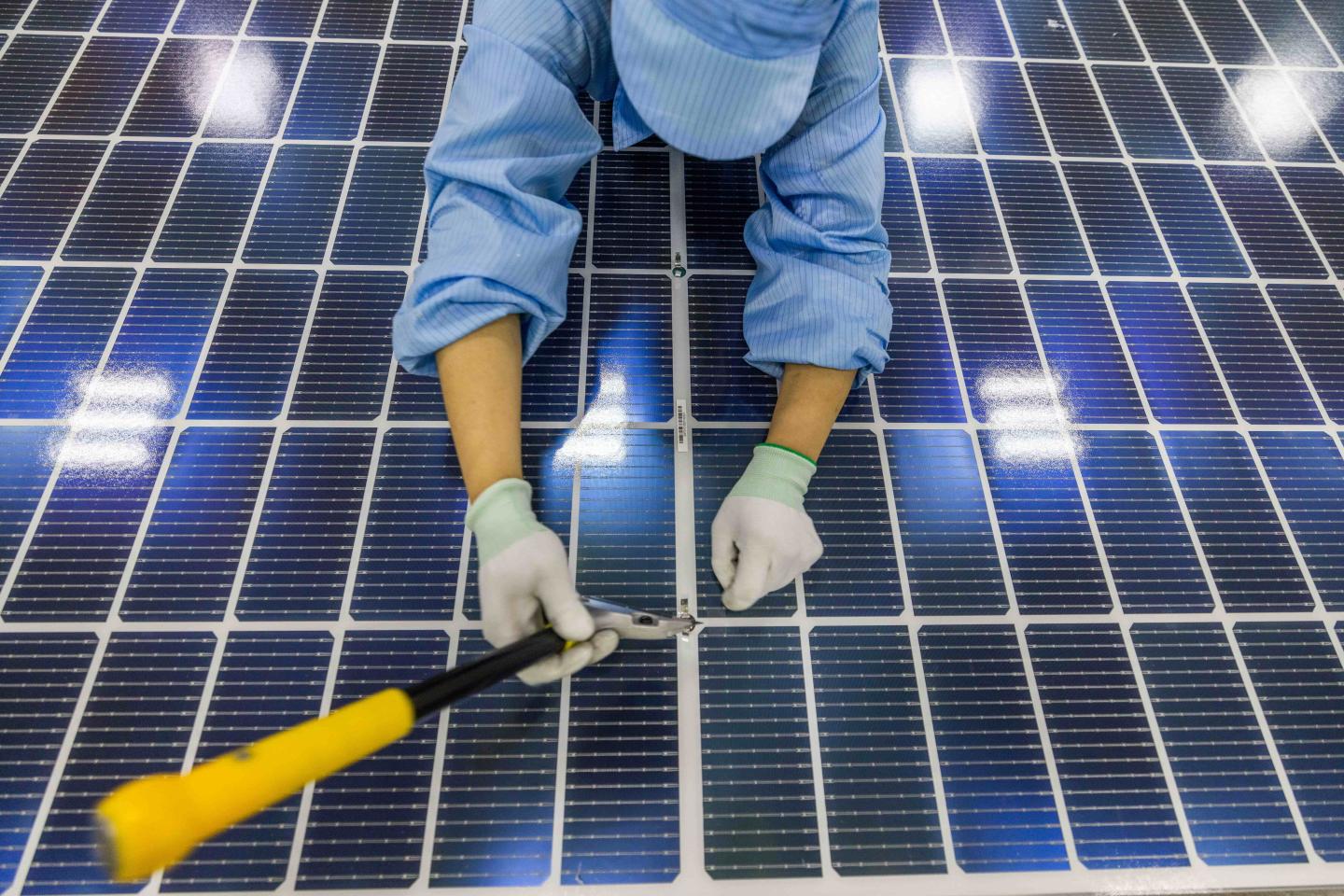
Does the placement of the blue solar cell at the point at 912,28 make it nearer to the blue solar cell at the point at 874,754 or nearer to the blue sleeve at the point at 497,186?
the blue sleeve at the point at 497,186

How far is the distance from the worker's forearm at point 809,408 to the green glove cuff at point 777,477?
0.12 ft

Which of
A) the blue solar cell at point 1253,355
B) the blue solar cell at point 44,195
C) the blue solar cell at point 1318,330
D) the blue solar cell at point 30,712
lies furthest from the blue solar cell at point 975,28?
the blue solar cell at point 30,712

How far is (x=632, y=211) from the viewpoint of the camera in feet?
9.28

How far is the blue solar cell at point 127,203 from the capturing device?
2705 mm

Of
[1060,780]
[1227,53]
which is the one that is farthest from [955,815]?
[1227,53]

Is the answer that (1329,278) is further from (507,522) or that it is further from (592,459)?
(507,522)

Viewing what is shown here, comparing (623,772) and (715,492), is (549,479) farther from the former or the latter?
(623,772)

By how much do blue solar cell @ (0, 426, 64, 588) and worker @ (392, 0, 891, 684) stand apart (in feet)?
3.97

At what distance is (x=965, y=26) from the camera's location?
341 centimetres

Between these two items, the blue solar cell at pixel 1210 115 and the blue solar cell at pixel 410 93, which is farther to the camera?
the blue solar cell at pixel 1210 115

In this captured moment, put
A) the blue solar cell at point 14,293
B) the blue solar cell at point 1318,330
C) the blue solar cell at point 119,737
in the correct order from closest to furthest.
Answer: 1. the blue solar cell at point 119,737
2. the blue solar cell at point 14,293
3. the blue solar cell at point 1318,330

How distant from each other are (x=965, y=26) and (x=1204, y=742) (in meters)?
3.01

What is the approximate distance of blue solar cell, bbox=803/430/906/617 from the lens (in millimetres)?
2248

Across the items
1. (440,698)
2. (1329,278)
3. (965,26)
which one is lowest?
(440,698)
